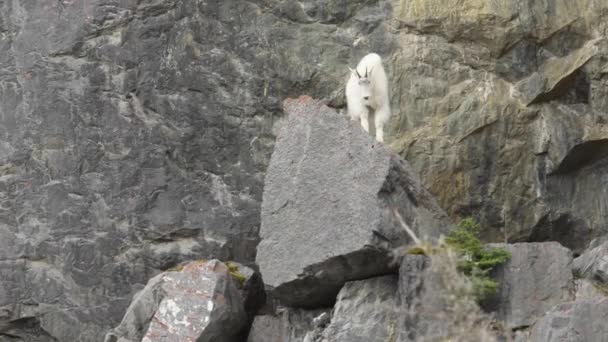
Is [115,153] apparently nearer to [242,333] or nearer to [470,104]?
[242,333]

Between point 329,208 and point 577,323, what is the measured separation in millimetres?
3251

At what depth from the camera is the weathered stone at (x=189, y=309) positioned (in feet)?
46.2

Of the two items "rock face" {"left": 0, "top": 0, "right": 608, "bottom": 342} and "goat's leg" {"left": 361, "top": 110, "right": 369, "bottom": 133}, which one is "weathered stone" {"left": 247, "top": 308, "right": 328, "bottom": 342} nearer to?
"rock face" {"left": 0, "top": 0, "right": 608, "bottom": 342}

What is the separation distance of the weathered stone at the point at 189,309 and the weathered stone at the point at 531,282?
10.9ft

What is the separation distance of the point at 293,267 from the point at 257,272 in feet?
6.97

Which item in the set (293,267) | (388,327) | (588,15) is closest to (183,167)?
(293,267)

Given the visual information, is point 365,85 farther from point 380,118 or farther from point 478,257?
point 478,257

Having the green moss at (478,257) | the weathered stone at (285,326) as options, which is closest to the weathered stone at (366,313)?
the weathered stone at (285,326)

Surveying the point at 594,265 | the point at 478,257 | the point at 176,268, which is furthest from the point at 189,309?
the point at 594,265

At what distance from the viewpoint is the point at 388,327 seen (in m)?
13.3

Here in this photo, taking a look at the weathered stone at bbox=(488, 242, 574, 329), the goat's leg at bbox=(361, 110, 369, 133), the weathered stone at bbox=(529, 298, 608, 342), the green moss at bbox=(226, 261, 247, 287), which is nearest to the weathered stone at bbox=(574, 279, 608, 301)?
the weathered stone at bbox=(488, 242, 574, 329)

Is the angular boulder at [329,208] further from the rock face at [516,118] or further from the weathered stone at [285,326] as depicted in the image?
the rock face at [516,118]

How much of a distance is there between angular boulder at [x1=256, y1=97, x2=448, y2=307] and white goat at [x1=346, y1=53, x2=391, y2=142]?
0.98 m

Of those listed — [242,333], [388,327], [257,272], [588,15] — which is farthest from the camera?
[588,15]
